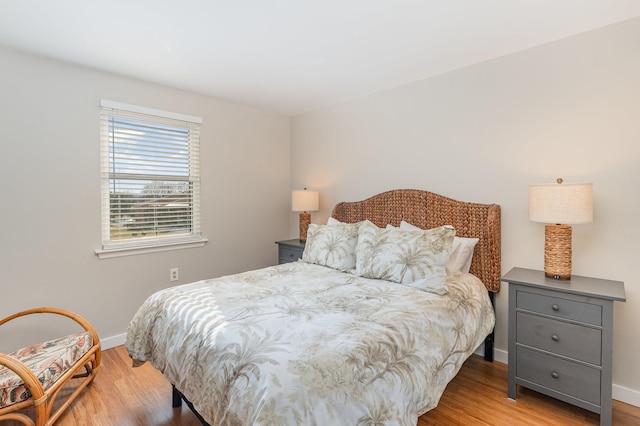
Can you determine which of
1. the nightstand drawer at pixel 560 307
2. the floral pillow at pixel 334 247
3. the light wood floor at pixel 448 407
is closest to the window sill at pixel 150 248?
the light wood floor at pixel 448 407

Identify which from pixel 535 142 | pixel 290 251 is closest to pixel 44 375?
pixel 290 251

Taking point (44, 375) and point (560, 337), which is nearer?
point (44, 375)

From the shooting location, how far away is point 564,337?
6.25 ft

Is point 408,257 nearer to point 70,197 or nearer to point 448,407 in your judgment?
point 448,407

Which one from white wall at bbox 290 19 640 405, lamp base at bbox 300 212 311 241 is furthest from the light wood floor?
lamp base at bbox 300 212 311 241

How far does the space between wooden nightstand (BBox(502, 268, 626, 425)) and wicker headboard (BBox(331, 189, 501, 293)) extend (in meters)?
0.37

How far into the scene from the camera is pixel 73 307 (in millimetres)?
2680

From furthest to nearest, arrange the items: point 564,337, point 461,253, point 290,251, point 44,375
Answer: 1. point 290,251
2. point 461,253
3. point 564,337
4. point 44,375

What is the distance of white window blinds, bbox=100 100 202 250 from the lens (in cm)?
285

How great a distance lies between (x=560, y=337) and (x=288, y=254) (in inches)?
97.3

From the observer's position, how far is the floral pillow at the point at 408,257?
6.93ft

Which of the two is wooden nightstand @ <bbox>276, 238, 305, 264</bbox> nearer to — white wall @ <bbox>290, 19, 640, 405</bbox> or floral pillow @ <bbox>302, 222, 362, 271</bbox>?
floral pillow @ <bbox>302, 222, 362, 271</bbox>

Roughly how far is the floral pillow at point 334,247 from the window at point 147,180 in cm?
131

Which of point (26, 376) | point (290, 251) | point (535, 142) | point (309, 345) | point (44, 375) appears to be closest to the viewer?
point (309, 345)
